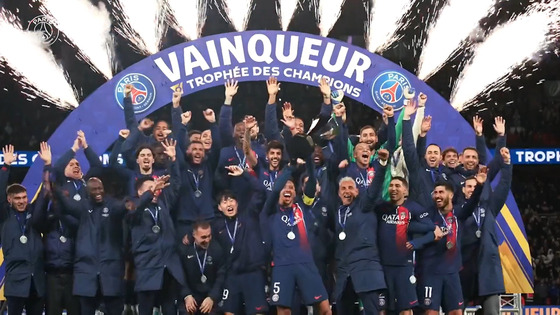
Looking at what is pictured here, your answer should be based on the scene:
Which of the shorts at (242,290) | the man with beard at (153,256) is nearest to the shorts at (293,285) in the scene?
the shorts at (242,290)

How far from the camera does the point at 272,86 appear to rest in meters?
11.0

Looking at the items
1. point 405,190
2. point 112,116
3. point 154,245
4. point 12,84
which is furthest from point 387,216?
point 12,84

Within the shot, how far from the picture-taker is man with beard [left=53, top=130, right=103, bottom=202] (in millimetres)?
10625

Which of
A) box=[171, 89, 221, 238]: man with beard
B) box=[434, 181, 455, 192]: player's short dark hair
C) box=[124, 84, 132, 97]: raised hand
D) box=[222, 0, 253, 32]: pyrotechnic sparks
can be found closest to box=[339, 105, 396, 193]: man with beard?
box=[434, 181, 455, 192]: player's short dark hair

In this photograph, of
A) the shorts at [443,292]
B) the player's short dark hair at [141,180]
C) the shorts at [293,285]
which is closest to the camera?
the shorts at [293,285]

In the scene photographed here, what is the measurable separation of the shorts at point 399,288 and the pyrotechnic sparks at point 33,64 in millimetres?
3424

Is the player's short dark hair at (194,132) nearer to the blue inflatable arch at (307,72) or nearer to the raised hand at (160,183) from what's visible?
the blue inflatable arch at (307,72)

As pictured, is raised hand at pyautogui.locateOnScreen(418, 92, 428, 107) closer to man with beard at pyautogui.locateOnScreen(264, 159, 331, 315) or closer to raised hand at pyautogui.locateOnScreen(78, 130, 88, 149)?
man with beard at pyautogui.locateOnScreen(264, 159, 331, 315)

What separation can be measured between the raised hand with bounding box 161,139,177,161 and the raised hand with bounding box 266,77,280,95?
99 centimetres

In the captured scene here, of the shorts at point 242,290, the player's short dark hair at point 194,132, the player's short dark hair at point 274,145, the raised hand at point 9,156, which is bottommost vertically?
the shorts at point 242,290

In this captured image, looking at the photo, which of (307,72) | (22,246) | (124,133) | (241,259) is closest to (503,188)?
(307,72)

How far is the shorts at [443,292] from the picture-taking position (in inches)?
401

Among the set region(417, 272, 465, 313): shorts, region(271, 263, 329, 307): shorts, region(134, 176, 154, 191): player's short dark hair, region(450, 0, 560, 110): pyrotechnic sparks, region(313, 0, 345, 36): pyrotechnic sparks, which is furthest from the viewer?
region(450, 0, 560, 110): pyrotechnic sparks

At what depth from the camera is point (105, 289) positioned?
1038 cm
